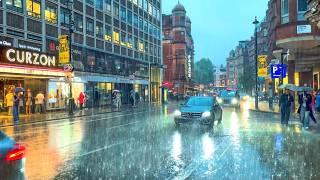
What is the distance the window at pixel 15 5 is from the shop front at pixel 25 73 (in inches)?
139

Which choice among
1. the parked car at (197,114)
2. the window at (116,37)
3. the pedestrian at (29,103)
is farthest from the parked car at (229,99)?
the parked car at (197,114)

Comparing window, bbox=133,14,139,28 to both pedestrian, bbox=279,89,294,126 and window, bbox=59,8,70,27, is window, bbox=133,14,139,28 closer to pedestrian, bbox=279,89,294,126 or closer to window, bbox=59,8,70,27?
window, bbox=59,8,70,27

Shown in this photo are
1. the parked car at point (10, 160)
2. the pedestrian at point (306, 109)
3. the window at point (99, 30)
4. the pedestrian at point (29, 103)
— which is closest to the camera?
the parked car at point (10, 160)

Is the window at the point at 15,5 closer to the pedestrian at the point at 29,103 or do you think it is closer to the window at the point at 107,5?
the pedestrian at the point at 29,103

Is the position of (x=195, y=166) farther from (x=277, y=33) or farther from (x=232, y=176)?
(x=277, y=33)

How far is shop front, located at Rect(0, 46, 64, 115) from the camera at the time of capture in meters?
32.7

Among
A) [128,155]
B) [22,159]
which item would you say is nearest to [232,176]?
[128,155]

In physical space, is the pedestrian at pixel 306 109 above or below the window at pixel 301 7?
below

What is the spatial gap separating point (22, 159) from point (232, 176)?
4843 millimetres

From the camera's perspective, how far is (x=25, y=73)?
113 feet

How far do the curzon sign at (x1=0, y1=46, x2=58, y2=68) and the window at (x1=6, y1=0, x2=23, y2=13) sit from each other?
355 cm

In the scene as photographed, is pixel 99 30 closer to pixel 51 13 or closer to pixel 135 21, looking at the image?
pixel 51 13

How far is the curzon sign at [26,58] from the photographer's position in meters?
32.4

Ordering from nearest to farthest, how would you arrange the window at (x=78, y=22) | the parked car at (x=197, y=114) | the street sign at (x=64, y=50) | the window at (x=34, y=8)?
the parked car at (x=197, y=114), the street sign at (x=64, y=50), the window at (x=34, y=8), the window at (x=78, y=22)
